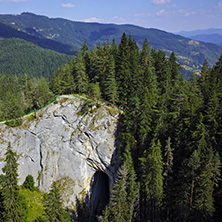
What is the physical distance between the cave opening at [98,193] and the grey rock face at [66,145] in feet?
7.58

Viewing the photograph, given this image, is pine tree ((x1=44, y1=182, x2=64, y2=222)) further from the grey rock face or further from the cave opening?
the cave opening

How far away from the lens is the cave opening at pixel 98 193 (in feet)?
161

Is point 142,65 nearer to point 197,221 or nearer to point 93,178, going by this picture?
point 93,178

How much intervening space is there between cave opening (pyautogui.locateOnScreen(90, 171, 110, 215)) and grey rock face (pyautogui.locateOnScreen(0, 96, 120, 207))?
2309 millimetres

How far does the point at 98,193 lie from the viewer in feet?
167

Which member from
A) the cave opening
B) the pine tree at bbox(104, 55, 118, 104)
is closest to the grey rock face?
the cave opening

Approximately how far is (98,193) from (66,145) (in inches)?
590

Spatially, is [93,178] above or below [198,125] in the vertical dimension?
below

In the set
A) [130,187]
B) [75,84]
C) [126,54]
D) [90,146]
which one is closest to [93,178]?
[90,146]

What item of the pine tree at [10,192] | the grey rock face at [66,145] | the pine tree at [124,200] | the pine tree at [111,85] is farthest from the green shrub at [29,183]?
the pine tree at [111,85]

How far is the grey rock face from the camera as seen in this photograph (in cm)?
4606

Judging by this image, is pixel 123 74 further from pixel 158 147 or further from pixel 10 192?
pixel 10 192

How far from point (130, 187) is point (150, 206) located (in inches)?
201

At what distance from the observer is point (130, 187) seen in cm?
3222
